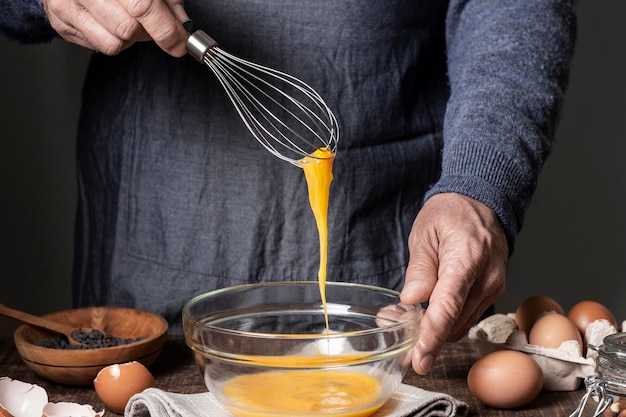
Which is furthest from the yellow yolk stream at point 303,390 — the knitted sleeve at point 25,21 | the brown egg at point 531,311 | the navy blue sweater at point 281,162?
the knitted sleeve at point 25,21

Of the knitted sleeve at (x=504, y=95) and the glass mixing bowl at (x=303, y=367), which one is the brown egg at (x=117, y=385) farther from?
the knitted sleeve at (x=504, y=95)

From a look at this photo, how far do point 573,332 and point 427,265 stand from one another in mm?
244

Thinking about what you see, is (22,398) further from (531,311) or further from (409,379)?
(531,311)

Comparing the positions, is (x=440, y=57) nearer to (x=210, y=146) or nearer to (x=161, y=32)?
(x=210, y=146)

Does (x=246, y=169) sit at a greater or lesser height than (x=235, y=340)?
greater

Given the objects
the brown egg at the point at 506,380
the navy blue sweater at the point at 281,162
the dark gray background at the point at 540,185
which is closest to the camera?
the brown egg at the point at 506,380

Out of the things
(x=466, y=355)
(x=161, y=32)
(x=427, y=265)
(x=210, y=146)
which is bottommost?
(x=466, y=355)

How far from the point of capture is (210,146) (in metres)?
1.57

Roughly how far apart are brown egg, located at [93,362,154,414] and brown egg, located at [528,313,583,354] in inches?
21.5

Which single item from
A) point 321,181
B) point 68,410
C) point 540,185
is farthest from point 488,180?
point 540,185

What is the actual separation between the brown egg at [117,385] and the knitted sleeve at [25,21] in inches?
20.7

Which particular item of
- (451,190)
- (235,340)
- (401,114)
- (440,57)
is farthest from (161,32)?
(440,57)

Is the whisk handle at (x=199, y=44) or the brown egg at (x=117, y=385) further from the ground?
the whisk handle at (x=199, y=44)

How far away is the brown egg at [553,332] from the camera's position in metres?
1.24
